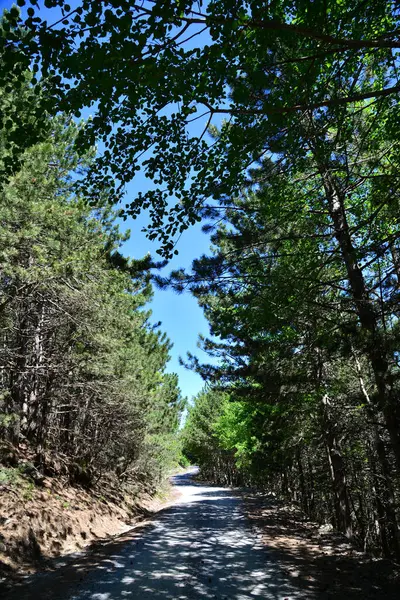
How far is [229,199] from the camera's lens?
20.9 ft

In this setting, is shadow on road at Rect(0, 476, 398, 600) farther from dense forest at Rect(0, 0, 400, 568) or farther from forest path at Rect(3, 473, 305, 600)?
dense forest at Rect(0, 0, 400, 568)

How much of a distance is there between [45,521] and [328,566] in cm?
632

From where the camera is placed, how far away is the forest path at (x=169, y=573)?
16.9ft

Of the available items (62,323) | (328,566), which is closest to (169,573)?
(328,566)

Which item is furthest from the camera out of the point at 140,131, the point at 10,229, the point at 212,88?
the point at 10,229

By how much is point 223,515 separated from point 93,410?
21.4ft

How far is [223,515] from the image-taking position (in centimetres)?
1347

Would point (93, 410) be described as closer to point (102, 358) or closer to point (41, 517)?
point (102, 358)

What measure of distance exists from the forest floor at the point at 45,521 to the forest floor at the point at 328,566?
4.70m

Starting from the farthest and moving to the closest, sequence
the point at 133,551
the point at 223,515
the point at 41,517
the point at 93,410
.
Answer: the point at 223,515, the point at 93,410, the point at 41,517, the point at 133,551

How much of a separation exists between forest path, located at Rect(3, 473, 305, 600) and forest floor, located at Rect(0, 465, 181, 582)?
0.65 meters

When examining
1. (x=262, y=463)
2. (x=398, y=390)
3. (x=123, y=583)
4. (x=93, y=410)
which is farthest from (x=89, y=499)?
(x=398, y=390)

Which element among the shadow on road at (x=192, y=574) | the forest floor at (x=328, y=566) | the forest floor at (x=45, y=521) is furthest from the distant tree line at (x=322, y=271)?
the forest floor at (x=45, y=521)

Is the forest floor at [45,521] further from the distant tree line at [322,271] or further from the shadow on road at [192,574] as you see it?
the distant tree line at [322,271]
